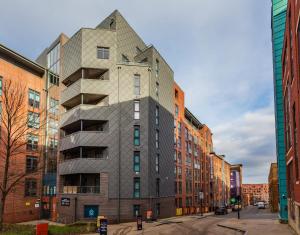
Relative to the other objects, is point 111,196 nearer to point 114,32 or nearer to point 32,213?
point 32,213

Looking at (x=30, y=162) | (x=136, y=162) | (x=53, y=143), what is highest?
(x=53, y=143)

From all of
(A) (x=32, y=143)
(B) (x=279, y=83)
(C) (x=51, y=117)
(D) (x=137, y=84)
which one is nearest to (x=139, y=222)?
(D) (x=137, y=84)

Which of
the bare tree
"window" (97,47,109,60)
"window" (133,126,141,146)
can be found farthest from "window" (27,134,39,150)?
"window" (133,126,141,146)

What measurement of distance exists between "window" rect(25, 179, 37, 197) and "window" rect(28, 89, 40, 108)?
34.9 feet

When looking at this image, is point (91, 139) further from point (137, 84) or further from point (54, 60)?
point (54, 60)

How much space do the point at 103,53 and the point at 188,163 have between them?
32.2m

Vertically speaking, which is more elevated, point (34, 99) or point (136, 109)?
point (34, 99)

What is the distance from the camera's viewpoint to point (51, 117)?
50.1m

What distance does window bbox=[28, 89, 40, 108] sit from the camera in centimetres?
4683

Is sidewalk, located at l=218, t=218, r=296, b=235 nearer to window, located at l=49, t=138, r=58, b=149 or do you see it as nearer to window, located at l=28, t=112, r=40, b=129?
window, located at l=28, t=112, r=40, b=129

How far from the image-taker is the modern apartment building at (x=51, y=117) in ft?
154

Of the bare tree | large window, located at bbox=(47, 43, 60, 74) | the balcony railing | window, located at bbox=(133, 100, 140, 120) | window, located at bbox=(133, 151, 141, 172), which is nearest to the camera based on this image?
the bare tree

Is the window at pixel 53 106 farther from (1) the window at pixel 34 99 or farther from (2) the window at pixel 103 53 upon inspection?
(2) the window at pixel 103 53

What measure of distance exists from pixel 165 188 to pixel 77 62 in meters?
20.6
